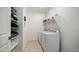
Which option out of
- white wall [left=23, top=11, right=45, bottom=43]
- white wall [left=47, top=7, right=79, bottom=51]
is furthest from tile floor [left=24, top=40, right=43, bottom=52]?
white wall [left=47, top=7, right=79, bottom=51]

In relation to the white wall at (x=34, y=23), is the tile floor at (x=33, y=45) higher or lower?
lower

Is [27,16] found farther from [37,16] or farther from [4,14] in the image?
[4,14]

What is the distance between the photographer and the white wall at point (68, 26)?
4.16 feet

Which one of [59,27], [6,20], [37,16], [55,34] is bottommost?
[55,34]

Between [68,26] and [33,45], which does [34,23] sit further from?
→ [68,26]

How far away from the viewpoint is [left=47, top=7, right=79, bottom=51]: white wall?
127cm

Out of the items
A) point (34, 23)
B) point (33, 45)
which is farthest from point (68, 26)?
point (33, 45)

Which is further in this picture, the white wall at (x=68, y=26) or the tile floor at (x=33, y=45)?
the tile floor at (x=33, y=45)

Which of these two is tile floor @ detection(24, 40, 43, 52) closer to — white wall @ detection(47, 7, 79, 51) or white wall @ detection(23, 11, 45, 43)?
white wall @ detection(23, 11, 45, 43)

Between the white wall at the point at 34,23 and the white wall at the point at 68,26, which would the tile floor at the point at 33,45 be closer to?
the white wall at the point at 34,23

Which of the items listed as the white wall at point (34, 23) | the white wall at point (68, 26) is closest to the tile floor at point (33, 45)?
the white wall at point (34, 23)
